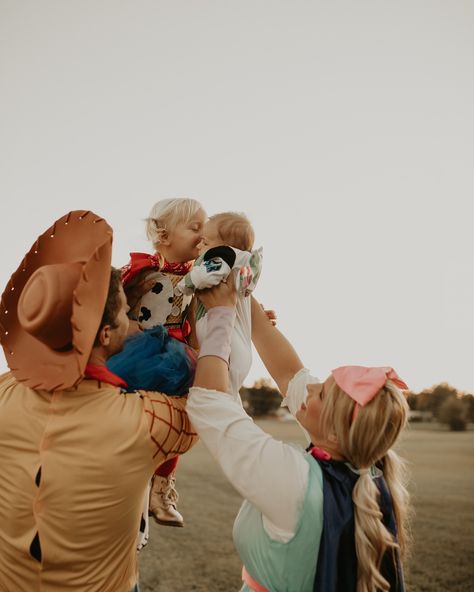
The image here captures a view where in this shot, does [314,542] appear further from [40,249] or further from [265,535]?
[40,249]

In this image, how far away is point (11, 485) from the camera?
172 centimetres

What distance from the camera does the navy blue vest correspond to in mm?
1717

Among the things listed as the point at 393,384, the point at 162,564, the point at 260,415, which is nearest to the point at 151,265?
the point at 393,384

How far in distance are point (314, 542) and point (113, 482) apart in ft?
2.21

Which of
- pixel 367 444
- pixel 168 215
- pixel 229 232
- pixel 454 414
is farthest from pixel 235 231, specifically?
pixel 454 414

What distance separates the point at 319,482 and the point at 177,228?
179 cm

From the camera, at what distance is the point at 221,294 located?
2.12m

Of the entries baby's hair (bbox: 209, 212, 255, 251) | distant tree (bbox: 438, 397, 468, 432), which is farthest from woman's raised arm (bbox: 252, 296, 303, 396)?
distant tree (bbox: 438, 397, 468, 432)

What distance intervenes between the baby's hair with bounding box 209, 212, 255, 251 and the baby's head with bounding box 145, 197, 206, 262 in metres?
0.34

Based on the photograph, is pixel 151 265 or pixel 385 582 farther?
pixel 151 265

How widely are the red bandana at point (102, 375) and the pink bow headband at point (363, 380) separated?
0.77 m

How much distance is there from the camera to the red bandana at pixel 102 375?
1.75 metres

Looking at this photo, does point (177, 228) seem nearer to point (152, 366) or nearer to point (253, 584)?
point (152, 366)

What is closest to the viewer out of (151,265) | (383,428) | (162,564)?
(383,428)
